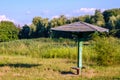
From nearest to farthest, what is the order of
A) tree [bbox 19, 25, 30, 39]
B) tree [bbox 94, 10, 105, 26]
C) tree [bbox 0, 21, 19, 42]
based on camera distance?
tree [bbox 94, 10, 105, 26] → tree [bbox 19, 25, 30, 39] → tree [bbox 0, 21, 19, 42]

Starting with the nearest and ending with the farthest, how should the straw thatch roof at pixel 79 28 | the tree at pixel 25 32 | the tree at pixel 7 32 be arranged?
the straw thatch roof at pixel 79 28, the tree at pixel 25 32, the tree at pixel 7 32

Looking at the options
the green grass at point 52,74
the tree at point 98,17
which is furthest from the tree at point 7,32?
the green grass at point 52,74

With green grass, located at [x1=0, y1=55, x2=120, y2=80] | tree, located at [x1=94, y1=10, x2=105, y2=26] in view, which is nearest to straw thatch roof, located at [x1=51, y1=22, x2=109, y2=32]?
green grass, located at [x1=0, y1=55, x2=120, y2=80]

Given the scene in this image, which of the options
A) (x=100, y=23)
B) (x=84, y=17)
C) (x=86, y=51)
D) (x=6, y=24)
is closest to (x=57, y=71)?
(x=86, y=51)

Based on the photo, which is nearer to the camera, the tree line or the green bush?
the green bush

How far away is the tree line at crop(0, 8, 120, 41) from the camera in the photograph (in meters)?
32.8

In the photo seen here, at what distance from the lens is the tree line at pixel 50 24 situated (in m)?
32.8

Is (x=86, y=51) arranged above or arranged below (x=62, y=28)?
below

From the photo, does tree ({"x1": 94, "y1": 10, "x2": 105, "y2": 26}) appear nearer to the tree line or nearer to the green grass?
the tree line

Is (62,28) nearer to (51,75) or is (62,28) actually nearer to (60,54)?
(51,75)

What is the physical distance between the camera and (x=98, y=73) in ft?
32.7

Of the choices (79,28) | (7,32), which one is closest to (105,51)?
(79,28)

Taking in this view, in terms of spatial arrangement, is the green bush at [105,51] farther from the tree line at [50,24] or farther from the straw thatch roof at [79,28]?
the tree line at [50,24]

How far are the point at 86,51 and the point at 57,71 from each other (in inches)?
196
